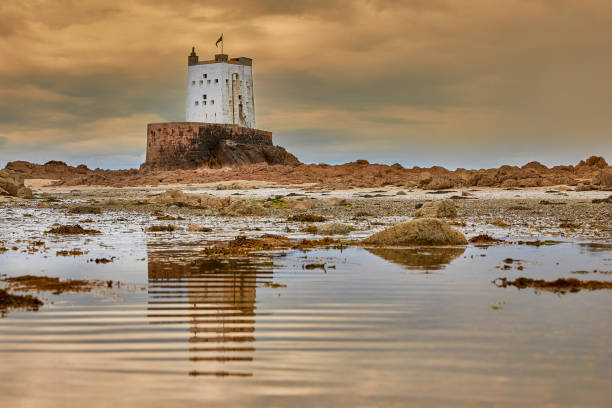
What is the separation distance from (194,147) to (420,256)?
4522cm

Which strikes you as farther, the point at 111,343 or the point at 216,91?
the point at 216,91

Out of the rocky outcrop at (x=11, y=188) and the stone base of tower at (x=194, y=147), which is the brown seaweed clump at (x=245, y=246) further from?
the stone base of tower at (x=194, y=147)

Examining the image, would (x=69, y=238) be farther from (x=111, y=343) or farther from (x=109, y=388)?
(x=109, y=388)

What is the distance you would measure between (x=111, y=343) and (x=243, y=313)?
3.94 feet

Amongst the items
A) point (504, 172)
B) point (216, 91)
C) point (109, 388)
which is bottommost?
point (109, 388)

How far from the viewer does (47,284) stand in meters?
6.36

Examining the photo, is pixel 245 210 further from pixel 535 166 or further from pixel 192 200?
pixel 535 166

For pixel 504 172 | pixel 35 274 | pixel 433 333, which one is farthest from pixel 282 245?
pixel 504 172

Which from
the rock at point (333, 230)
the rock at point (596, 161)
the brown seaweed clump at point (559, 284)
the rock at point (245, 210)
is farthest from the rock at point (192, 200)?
the rock at point (596, 161)

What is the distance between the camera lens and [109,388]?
10.5 feet

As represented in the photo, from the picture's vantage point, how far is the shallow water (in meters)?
3.14

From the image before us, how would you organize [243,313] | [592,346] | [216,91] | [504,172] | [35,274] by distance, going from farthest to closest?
[216,91], [504,172], [35,274], [243,313], [592,346]

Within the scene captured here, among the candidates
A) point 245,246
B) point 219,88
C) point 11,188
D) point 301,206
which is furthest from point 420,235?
point 219,88

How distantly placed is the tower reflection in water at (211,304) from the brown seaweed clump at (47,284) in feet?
2.12
